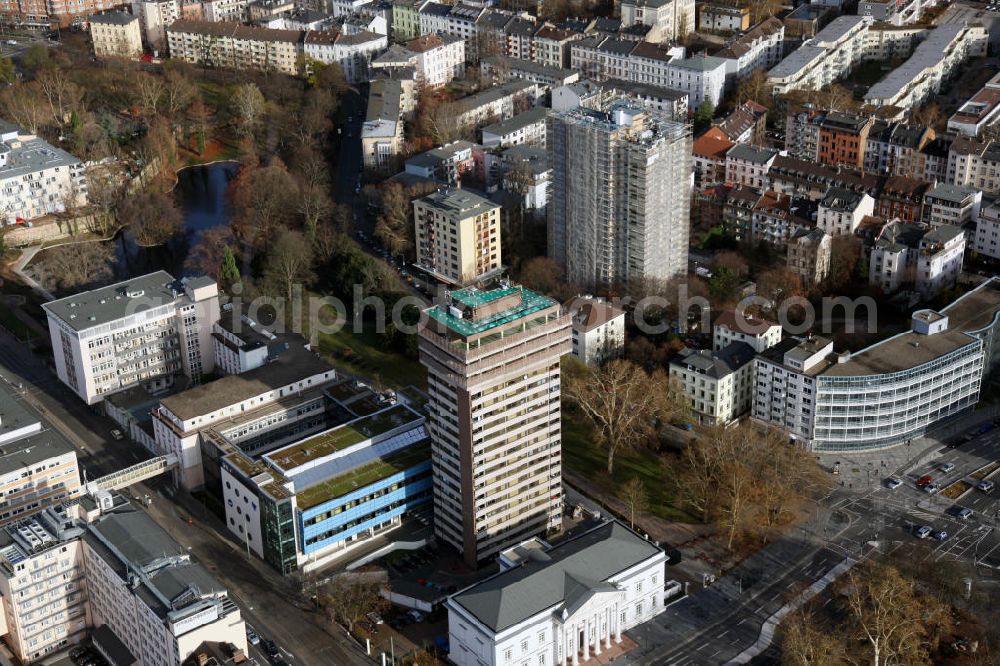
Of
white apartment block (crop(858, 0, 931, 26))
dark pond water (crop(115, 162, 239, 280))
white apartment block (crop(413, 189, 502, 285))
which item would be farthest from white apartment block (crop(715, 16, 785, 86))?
dark pond water (crop(115, 162, 239, 280))

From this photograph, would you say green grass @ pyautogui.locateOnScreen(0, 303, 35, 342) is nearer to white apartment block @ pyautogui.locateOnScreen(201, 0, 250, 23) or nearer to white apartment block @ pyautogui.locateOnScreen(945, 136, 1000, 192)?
white apartment block @ pyautogui.locateOnScreen(201, 0, 250, 23)

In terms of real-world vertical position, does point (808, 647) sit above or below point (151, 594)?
below

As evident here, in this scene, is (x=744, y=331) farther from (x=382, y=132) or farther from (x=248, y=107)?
(x=248, y=107)

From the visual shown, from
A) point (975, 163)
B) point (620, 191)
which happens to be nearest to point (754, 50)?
point (975, 163)

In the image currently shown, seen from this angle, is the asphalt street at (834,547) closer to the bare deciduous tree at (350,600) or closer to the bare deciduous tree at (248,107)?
the bare deciduous tree at (350,600)

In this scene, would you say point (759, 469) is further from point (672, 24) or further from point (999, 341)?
point (672, 24)

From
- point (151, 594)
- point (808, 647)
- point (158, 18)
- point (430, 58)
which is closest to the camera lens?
point (808, 647)

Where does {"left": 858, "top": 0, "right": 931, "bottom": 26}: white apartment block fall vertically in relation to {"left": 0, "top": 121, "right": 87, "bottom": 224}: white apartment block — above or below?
above
